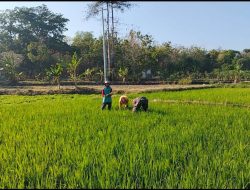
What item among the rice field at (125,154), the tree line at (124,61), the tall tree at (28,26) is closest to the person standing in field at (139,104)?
the rice field at (125,154)

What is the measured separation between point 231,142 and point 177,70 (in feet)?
70.6

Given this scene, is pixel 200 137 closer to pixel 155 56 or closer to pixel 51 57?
pixel 155 56

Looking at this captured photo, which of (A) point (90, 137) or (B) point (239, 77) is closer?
(A) point (90, 137)

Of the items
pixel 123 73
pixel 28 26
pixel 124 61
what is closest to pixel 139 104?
pixel 123 73

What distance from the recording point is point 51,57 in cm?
2548

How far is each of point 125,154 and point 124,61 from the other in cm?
2041

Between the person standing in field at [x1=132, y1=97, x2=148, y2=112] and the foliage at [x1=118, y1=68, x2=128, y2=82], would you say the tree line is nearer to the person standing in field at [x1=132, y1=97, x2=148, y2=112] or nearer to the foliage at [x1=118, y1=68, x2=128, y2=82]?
the foliage at [x1=118, y1=68, x2=128, y2=82]

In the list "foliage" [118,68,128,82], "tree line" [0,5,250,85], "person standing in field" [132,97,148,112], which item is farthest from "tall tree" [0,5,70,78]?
"person standing in field" [132,97,148,112]

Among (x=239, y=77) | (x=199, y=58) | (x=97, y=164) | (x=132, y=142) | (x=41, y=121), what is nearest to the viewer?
(x=97, y=164)

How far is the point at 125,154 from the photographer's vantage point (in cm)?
393

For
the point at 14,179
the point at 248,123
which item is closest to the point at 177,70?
the point at 248,123

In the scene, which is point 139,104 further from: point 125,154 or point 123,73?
point 123,73

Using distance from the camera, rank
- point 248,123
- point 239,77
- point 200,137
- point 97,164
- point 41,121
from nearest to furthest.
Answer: point 97,164 → point 200,137 → point 248,123 → point 41,121 → point 239,77

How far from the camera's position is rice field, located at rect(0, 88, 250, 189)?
10.4ft
